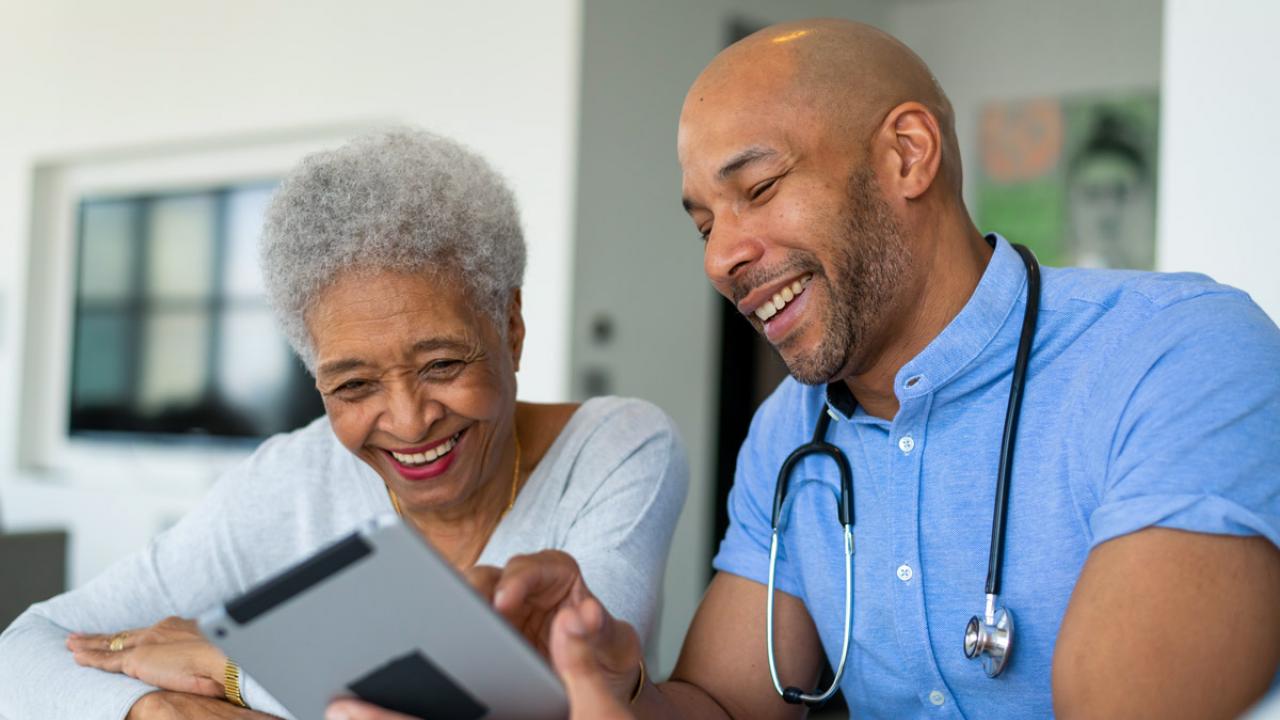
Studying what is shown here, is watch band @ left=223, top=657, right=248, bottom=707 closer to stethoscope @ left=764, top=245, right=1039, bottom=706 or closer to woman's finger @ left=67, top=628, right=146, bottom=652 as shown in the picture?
woman's finger @ left=67, top=628, right=146, bottom=652

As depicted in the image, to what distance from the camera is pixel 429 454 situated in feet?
5.76

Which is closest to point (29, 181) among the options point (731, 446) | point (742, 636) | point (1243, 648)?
point (731, 446)

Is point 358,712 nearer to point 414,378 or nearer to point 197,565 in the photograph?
point 414,378

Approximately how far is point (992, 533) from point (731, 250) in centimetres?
43

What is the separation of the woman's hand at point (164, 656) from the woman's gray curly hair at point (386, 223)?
405 mm

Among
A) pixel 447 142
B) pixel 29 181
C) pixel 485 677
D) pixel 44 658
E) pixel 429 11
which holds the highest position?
pixel 429 11

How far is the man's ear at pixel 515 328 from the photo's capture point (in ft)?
6.14

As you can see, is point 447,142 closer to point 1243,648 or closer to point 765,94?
point 765,94

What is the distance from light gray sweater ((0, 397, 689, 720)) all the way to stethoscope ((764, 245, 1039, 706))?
25cm

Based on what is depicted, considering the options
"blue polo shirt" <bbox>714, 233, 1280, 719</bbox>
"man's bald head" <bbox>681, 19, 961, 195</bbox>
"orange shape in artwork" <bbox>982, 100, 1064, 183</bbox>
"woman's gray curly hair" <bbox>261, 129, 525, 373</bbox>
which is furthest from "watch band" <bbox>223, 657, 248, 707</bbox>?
"orange shape in artwork" <bbox>982, 100, 1064, 183</bbox>

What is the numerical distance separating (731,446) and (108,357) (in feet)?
10.7

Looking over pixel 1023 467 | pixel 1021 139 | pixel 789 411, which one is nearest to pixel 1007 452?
pixel 1023 467

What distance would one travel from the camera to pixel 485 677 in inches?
43.1

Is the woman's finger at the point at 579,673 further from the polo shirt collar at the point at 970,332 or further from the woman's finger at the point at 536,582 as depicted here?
the polo shirt collar at the point at 970,332
